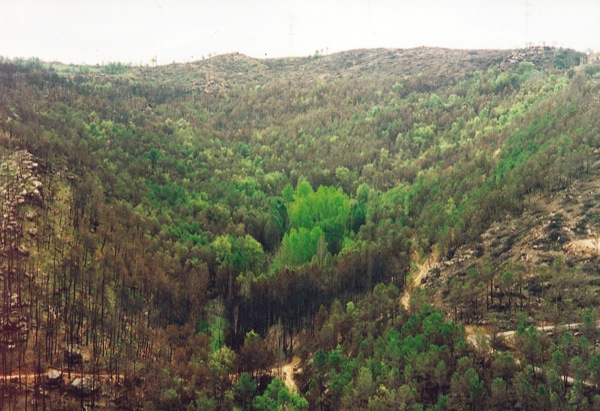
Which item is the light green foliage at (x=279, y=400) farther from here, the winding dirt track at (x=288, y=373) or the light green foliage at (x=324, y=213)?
the light green foliage at (x=324, y=213)

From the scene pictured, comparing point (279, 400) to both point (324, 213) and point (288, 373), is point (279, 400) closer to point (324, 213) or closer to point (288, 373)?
point (288, 373)

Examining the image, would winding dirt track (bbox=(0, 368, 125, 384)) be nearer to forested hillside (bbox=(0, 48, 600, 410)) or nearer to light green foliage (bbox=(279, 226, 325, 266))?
forested hillside (bbox=(0, 48, 600, 410))

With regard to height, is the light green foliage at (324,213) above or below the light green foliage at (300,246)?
above

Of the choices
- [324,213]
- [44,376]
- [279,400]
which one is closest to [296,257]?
[324,213]

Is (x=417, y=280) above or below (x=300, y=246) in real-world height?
below

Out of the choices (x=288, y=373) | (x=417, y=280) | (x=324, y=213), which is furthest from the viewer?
(x=324, y=213)

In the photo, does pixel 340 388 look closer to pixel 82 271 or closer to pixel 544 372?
pixel 544 372

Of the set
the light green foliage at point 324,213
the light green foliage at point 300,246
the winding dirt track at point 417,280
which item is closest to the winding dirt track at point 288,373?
the winding dirt track at point 417,280

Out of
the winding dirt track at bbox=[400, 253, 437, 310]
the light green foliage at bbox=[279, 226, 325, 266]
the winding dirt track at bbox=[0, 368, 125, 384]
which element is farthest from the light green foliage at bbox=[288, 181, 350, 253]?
the winding dirt track at bbox=[0, 368, 125, 384]
